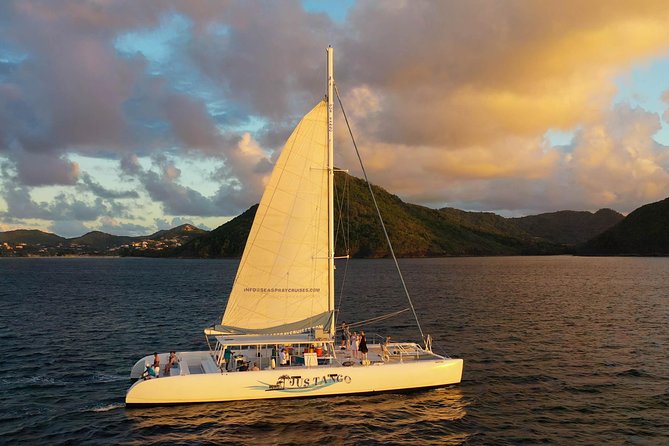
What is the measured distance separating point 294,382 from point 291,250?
21.7ft

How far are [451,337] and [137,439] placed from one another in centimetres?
2792

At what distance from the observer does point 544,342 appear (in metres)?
39.6

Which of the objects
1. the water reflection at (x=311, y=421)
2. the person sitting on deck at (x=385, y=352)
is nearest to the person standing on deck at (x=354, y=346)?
the person sitting on deck at (x=385, y=352)

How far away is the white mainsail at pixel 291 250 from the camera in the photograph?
1021 inches

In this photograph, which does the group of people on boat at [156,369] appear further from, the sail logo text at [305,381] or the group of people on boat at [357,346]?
the group of people on boat at [357,346]

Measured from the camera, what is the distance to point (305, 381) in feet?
78.3

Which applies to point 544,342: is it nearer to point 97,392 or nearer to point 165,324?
point 97,392

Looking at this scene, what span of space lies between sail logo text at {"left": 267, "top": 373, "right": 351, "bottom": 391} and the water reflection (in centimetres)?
80

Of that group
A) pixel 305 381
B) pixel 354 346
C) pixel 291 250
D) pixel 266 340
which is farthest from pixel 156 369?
pixel 354 346

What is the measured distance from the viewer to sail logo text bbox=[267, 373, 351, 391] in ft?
77.3

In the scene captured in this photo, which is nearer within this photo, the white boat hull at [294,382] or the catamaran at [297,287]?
the white boat hull at [294,382]

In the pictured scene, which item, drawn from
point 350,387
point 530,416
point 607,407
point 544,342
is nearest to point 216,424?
point 350,387

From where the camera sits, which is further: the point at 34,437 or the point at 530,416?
the point at 530,416

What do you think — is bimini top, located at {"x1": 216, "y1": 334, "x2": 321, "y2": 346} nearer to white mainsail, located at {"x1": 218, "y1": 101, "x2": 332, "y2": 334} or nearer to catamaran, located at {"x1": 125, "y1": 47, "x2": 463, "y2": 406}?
catamaran, located at {"x1": 125, "y1": 47, "x2": 463, "y2": 406}
